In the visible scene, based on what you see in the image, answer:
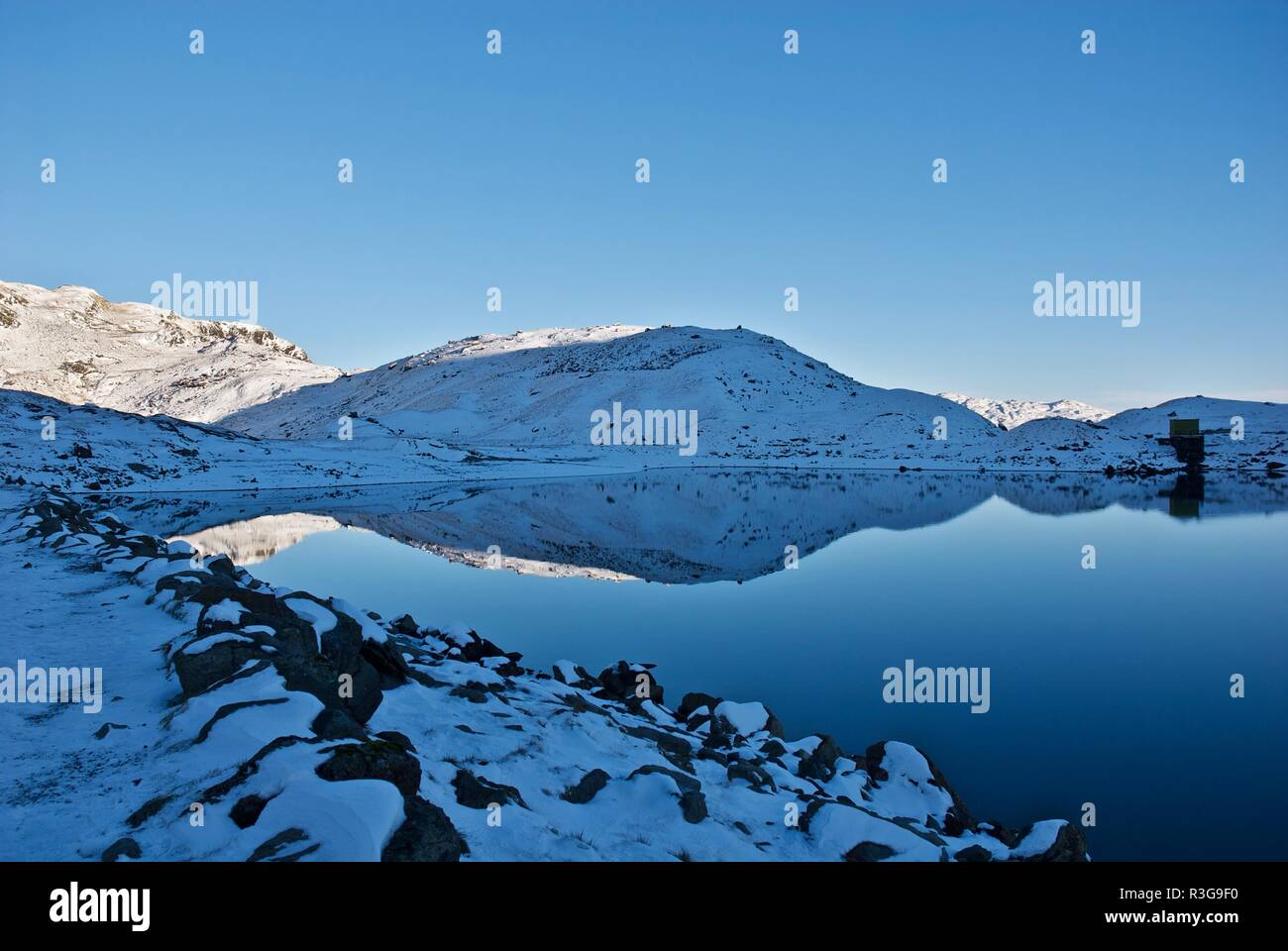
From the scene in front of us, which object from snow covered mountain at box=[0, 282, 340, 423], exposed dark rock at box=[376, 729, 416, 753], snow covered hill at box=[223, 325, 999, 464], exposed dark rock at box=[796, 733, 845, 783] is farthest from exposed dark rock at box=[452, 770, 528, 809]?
snow covered mountain at box=[0, 282, 340, 423]

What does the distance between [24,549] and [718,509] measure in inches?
1070

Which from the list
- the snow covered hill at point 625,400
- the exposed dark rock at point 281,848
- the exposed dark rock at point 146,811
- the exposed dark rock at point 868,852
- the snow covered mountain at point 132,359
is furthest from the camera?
the snow covered mountain at point 132,359

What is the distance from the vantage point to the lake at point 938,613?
26.2 ft

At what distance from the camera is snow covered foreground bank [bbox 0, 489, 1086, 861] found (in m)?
4.01

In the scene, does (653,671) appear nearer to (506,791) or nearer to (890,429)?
(506,791)

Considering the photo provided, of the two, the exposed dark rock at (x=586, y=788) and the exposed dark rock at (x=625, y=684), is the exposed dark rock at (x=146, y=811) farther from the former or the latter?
the exposed dark rock at (x=625, y=684)

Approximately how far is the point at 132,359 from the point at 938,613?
179m

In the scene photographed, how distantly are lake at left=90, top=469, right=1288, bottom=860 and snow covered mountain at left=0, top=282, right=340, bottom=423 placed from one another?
115158 millimetres

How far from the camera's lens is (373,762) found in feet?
14.3

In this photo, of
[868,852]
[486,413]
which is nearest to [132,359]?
[486,413]

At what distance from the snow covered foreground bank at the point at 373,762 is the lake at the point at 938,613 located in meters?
1.51

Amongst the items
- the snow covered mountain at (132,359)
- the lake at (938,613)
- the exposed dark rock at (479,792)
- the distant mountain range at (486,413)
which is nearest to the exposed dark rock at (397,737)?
the exposed dark rock at (479,792)
